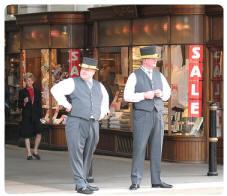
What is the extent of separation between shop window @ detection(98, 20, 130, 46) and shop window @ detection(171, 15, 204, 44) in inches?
51.6

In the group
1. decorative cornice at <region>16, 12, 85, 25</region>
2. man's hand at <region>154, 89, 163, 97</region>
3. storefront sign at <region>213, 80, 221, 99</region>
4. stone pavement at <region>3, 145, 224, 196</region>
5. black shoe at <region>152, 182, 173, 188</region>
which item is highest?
decorative cornice at <region>16, 12, 85, 25</region>

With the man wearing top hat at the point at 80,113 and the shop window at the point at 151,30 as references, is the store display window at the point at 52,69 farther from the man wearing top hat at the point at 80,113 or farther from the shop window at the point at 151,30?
the man wearing top hat at the point at 80,113

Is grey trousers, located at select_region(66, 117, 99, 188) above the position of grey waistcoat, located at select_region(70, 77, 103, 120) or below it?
below

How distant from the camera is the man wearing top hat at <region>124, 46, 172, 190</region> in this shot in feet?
33.1

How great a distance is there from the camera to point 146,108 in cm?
1012

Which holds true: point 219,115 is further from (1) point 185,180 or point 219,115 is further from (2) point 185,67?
(1) point 185,180

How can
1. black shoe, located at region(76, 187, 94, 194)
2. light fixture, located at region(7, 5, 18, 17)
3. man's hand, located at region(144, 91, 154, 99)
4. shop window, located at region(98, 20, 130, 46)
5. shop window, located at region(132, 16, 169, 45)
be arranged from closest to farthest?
black shoe, located at region(76, 187, 94, 194) → man's hand, located at region(144, 91, 154, 99) → shop window, located at region(132, 16, 169, 45) → shop window, located at region(98, 20, 130, 46) → light fixture, located at region(7, 5, 18, 17)

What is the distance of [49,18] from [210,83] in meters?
4.79

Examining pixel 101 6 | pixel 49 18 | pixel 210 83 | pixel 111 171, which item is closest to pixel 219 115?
pixel 210 83

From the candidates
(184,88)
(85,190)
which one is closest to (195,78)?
(184,88)

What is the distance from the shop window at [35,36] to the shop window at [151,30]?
305 cm

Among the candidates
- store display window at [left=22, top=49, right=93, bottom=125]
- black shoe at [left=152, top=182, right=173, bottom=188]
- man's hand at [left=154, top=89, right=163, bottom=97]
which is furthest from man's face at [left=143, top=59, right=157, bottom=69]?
store display window at [left=22, top=49, right=93, bottom=125]

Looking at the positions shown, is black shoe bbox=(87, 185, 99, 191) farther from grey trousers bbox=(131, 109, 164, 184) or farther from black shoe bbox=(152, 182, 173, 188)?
black shoe bbox=(152, 182, 173, 188)

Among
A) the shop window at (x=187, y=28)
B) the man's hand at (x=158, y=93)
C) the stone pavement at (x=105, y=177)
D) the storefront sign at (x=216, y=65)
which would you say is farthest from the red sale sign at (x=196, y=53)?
the man's hand at (x=158, y=93)
